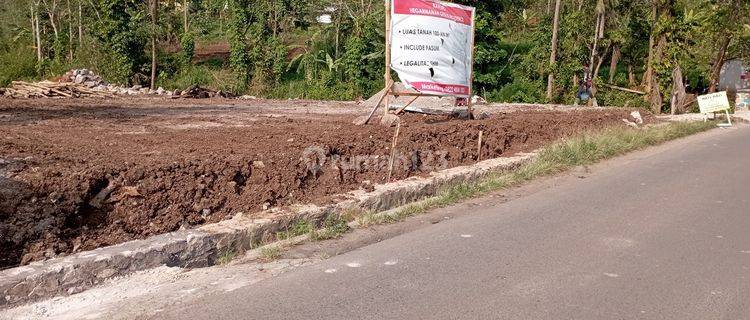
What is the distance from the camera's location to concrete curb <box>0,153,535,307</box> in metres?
4.51

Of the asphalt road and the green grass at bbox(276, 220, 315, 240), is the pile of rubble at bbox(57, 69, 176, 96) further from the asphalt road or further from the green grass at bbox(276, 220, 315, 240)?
the asphalt road

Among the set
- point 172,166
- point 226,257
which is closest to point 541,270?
point 226,257

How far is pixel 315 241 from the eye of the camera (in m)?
6.25

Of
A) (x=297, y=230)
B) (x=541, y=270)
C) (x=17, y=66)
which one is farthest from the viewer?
(x=17, y=66)

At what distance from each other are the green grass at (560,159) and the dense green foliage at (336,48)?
11.1 metres

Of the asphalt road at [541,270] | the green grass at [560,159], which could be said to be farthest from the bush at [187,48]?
the asphalt road at [541,270]

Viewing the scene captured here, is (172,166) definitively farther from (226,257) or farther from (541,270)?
(541,270)

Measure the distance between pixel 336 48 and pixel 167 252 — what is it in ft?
97.8

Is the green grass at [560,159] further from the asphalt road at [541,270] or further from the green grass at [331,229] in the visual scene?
the asphalt road at [541,270]

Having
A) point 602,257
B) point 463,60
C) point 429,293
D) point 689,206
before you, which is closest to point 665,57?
point 463,60

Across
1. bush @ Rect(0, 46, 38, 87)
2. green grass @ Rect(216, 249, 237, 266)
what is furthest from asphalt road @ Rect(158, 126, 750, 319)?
bush @ Rect(0, 46, 38, 87)

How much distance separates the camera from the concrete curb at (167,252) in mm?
4512

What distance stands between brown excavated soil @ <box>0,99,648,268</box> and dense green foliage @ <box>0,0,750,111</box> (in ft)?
57.4

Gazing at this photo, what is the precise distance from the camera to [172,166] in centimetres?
671
